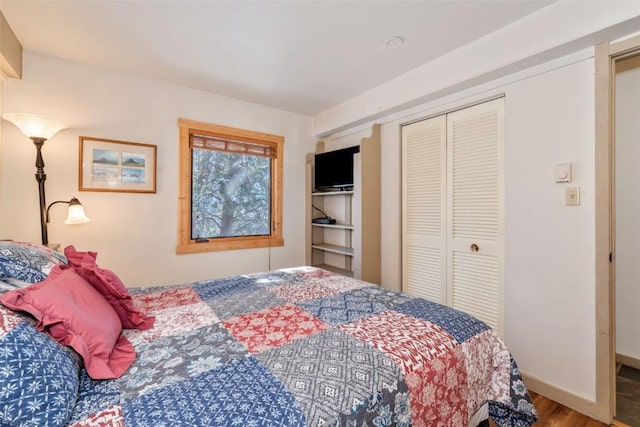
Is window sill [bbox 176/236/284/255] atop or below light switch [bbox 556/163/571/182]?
below

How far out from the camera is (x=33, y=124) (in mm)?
2104

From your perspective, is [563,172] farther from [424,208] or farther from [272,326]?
[272,326]

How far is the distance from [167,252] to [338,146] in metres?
2.37

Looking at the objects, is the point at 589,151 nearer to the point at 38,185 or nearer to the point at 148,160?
the point at 148,160

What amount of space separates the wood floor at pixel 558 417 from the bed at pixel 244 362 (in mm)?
622

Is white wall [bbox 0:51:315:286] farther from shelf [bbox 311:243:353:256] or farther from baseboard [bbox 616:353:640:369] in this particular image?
baseboard [bbox 616:353:640:369]

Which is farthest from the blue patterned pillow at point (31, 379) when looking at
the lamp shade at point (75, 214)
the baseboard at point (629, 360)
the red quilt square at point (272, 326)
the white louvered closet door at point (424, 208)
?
the baseboard at point (629, 360)

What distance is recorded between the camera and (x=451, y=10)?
6.08 ft

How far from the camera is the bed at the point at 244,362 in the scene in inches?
29.8

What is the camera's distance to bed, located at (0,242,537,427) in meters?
0.76

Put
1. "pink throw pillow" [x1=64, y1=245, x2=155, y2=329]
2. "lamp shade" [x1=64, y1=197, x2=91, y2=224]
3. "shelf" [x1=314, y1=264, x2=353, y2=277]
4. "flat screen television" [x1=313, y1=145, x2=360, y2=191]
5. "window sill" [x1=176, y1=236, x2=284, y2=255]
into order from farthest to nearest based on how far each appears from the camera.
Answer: "shelf" [x1=314, y1=264, x2=353, y2=277] < "flat screen television" [x1=313, y1=145, x2=360, y2=191] < "window sill" [x1=176, y1=236, x2=284, y2=255] < "lamp shade" [x1=64, y1=197, x2=91, y2=224] < "pink throw pillow" [x1=64, y1=245, x2=155, y2=329]

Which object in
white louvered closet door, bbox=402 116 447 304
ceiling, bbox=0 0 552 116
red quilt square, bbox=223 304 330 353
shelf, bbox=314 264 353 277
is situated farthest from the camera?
shelf, bbox=314 264 353 277

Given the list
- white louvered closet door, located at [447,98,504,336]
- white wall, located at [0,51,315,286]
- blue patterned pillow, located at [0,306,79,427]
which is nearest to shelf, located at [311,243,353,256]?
white wall, located at [0,51,315,286]

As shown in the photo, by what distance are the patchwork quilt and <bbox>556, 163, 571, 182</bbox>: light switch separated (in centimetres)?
121
